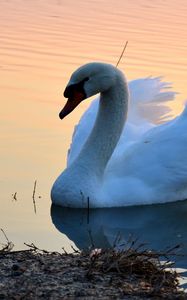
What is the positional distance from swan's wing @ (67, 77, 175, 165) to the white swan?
0.34 metres

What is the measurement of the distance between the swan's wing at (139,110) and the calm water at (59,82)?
0.30 metres

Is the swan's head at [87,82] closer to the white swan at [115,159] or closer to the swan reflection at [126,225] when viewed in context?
the white swan at [115,159]

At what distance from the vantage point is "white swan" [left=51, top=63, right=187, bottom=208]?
9.02 metres

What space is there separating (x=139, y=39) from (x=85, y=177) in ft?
20.6

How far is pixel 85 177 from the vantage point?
922 cm

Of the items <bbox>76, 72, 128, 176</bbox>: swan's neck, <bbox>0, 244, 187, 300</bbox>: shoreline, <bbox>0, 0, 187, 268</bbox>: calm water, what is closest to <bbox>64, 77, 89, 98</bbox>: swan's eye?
<bbox>76, 72, 128, 176</bbox>: swan's neck

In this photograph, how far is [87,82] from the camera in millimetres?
9047

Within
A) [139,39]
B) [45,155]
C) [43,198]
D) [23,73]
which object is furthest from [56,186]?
[139,39]

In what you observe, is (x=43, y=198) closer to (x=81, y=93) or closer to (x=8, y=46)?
(x=81, y=93)

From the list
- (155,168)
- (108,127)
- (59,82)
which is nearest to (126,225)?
(155,168)

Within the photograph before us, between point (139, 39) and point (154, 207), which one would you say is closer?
point (154, 207)

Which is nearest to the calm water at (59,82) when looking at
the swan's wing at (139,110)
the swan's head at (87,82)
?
the swan's wing at (139,110)

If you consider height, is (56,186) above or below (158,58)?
below

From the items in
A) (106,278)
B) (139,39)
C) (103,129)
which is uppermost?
(139,39)
